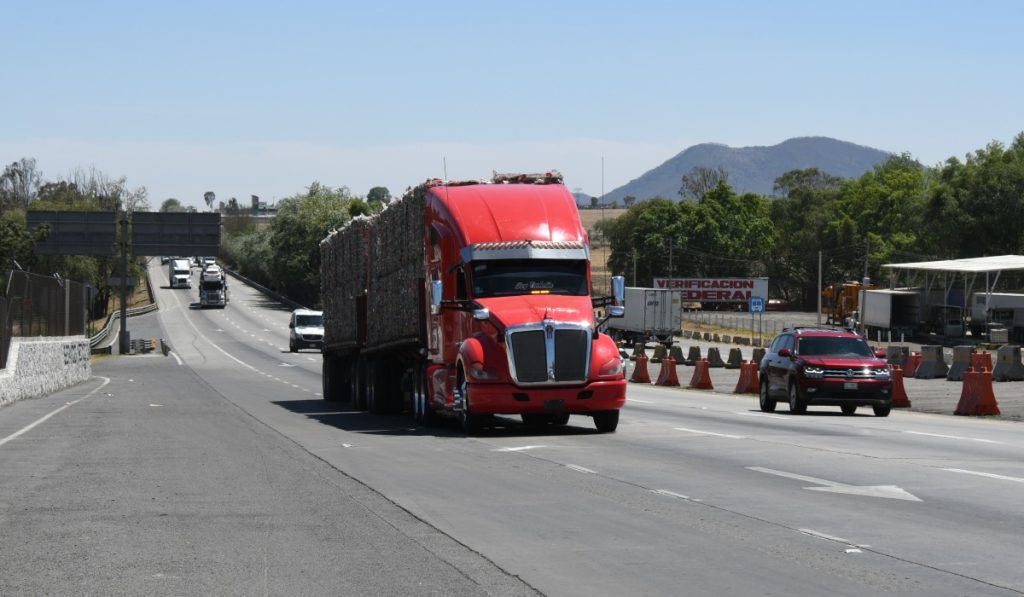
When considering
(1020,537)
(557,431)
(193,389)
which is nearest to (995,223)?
(193,389)

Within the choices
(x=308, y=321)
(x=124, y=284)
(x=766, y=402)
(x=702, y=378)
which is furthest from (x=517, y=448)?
(x=124, y=284)

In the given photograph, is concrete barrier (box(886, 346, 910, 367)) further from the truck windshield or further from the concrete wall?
the concrete wall

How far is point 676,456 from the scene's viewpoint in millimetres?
18828

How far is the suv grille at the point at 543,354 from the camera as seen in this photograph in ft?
71.8

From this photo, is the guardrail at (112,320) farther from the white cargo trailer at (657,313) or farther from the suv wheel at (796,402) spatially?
the suv wheel at (796,402)

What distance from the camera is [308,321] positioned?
281 ft

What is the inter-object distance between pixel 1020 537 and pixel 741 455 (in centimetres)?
777

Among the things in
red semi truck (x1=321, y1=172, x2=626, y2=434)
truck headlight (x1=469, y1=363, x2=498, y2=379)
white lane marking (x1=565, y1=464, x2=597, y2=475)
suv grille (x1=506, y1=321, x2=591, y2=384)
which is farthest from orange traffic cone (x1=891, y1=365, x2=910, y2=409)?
white lane marking (x1=565, y1=464, x2=597, y2=475)

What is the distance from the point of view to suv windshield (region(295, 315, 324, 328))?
85.1 meters

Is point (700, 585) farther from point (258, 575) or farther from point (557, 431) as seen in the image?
point (557, 431)

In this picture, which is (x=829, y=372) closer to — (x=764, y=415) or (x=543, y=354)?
(x=764, y=415)

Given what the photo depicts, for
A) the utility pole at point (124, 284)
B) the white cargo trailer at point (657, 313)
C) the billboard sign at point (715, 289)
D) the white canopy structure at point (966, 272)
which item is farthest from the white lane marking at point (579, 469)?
the billboard sign at point (715, 289)

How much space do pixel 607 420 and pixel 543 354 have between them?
221 cm

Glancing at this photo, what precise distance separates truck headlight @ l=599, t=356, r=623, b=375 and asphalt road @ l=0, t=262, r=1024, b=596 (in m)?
1.01
